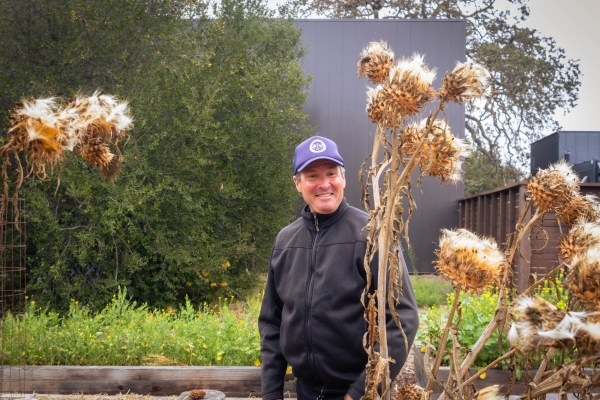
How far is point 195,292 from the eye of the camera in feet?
26.0

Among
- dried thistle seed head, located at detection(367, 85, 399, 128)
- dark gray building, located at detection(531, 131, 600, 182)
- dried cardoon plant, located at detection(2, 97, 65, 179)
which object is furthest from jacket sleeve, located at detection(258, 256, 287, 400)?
dark gray building, located at detection(531, 131, 600, 182)

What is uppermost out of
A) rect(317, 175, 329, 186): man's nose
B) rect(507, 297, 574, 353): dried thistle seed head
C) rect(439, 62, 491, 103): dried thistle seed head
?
rect(439, 62, 491, 103): dried thistle seed head

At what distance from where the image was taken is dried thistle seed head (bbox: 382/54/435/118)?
2.93ft

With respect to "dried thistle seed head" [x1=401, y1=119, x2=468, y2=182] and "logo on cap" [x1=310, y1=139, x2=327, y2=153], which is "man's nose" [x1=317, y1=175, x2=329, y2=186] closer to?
"logo on cap" [x1=310, y1=139, x2=327, y2=153]

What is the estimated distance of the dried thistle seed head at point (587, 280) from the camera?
63 centimetres

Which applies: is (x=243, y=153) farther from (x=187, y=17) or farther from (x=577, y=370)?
(x=577, y=370)

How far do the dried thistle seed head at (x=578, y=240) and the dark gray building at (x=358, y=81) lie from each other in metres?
11.5

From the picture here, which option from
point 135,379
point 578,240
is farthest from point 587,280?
point 135,379

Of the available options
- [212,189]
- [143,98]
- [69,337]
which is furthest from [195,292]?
[69,337]

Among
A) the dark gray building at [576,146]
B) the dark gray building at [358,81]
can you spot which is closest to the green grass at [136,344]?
the dark gray building at [358,81]

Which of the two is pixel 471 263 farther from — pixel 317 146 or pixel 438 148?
pixel 317 146

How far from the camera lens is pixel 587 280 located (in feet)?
2.10

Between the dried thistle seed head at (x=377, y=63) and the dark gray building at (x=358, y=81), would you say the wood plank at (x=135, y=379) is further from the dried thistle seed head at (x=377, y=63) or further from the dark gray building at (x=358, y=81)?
the dark gray building at (x=358, y=81)

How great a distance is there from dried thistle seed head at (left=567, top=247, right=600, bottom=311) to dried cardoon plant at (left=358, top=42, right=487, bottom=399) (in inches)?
9.5
